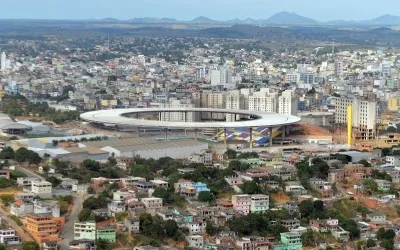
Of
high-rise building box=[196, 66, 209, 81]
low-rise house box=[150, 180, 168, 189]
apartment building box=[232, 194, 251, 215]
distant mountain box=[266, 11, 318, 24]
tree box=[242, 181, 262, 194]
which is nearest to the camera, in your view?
apartment building box=[232, 194, 251, 215]

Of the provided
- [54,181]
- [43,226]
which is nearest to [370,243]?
[43,226]

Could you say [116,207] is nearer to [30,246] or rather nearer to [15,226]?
[15,226]

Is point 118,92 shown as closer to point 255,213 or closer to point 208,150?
point 208,150

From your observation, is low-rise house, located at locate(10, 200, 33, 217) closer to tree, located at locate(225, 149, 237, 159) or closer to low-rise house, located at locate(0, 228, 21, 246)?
low-rise house, located at locate(0, 228, 21, 246)

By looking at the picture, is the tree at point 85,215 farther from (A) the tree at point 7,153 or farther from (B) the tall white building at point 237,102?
(B) the tall white building at point 237,102

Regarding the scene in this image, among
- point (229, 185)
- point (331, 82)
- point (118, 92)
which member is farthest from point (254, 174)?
point (331, 82)

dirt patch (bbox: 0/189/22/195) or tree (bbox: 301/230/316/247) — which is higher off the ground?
dirt patch (bbox: 0/189/22/195)

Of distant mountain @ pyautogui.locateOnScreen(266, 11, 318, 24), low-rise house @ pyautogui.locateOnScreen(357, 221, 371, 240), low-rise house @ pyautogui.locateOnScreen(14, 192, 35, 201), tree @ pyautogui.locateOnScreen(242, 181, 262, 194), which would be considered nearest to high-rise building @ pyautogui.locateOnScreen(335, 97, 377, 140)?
tree @ pyautogui.locateOnScreen(242, 181, 262, 194)
